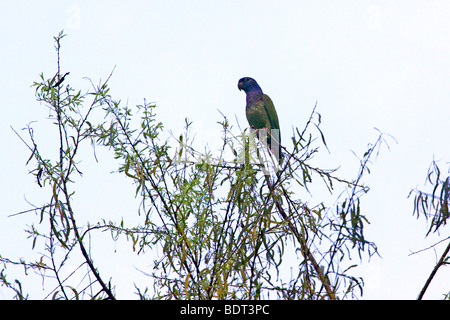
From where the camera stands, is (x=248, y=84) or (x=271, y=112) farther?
(x=248, y=84)

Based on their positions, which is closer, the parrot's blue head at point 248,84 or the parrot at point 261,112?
the parrot at point 261,112

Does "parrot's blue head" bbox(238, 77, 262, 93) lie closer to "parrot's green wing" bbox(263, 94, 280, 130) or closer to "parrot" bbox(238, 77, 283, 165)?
"parrot" bbox(238, 77, 283, 165)

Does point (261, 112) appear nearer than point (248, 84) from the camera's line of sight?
Yes

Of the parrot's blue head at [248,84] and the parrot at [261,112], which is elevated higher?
the parrot's blue head at [248,84]

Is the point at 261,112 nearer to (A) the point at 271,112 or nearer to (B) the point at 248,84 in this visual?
(A) the point at 271,112

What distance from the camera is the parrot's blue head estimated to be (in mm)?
6368

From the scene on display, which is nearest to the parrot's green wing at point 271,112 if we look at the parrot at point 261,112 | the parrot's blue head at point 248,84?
the parrot at point 261,112

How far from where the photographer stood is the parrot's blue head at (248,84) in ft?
20.9

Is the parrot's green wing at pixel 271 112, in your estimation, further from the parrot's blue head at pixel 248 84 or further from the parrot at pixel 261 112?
the parrot's blue head at pixel 248 84

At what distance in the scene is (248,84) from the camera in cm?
641

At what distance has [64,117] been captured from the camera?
245 centimetres

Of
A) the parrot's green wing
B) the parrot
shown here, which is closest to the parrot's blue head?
the parrot

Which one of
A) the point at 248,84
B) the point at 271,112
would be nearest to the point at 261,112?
the point at 271,112

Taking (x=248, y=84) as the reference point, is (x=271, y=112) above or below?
below
